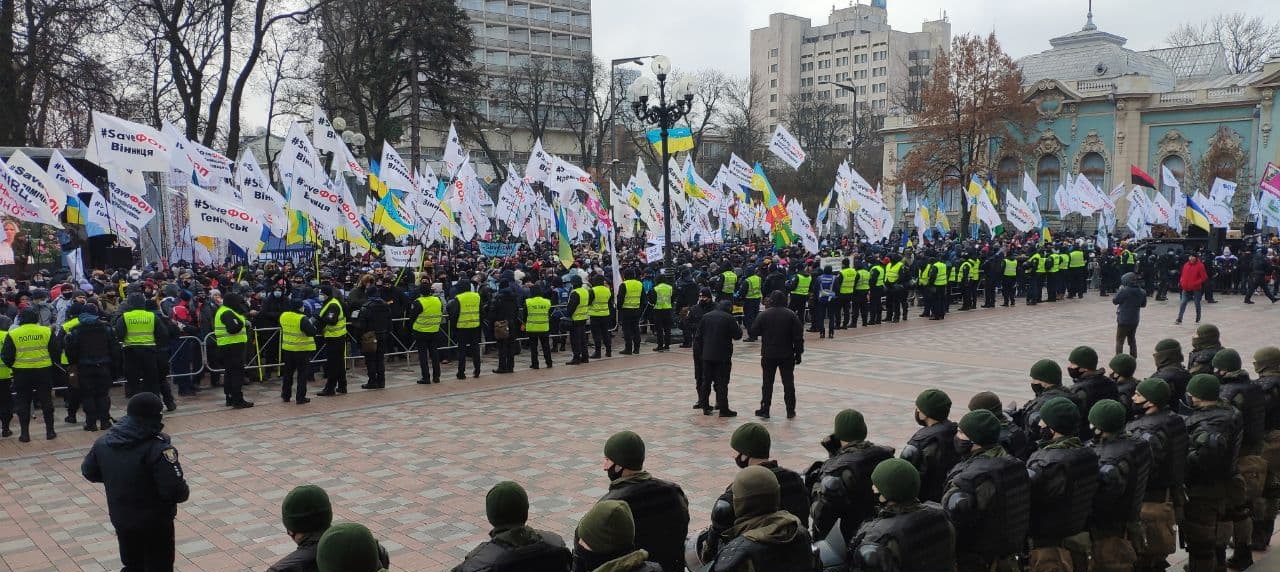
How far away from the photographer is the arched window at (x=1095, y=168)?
5675 cm

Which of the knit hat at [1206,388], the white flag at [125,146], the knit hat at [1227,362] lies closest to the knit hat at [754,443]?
the knit hat at [1206,388]

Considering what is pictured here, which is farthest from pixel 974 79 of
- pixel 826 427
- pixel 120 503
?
pixel 120 503

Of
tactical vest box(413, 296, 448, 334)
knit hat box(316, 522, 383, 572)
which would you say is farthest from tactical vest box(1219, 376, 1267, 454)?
tactical vest box(413, 296, 448, 334)

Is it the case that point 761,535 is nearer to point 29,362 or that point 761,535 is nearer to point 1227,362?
point 1227,362

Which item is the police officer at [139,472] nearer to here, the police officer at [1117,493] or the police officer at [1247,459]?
the police officer at [1117,493]

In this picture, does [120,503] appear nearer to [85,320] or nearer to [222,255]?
[85,320]

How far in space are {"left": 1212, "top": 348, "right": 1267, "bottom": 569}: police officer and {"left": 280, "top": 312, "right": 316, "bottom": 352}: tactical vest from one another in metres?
11.2

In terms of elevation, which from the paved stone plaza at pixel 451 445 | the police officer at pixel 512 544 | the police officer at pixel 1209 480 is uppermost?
the police officer at pixel 512 544

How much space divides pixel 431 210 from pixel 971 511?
17422 millimetres

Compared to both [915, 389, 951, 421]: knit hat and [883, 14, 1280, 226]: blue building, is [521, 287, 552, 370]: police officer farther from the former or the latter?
[883, 14, 1280, 226]: blue building

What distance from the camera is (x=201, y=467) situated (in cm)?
1001

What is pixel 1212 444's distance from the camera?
20.9ft

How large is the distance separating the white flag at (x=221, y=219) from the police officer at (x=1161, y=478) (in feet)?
45.0

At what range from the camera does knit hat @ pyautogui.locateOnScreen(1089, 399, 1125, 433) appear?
575 centimetres
